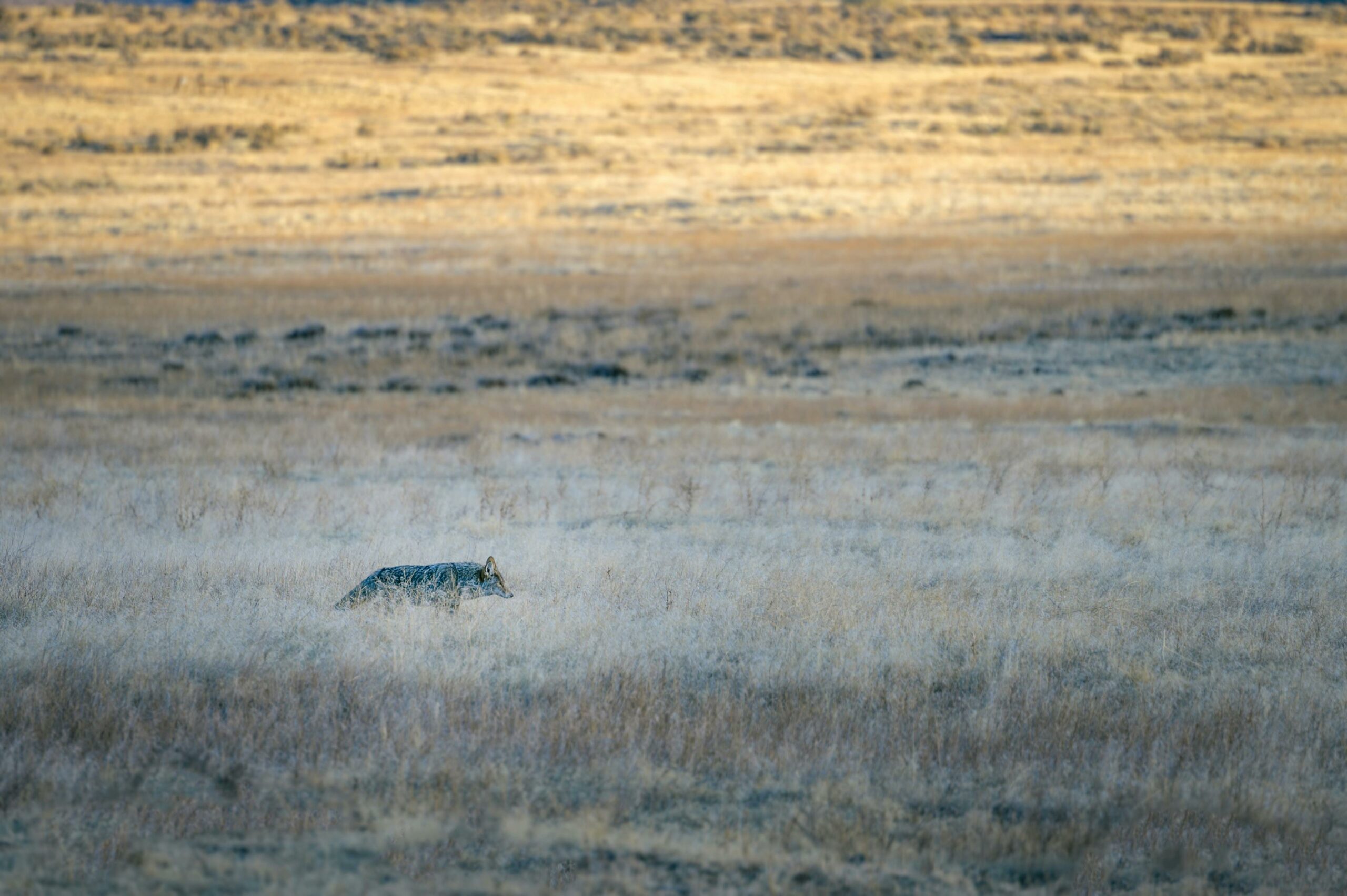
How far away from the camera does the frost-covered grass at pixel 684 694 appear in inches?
194

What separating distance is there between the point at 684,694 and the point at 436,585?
2.45 meters

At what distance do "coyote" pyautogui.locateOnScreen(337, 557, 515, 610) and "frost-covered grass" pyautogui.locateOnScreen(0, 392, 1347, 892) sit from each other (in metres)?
0.33

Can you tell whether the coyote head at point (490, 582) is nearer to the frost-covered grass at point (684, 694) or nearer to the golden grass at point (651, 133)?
the frost-covered grass at point (684, 694)

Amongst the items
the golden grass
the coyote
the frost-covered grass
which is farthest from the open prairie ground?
the golden grass

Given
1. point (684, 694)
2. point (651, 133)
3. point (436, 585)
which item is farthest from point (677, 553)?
point (651, 133)

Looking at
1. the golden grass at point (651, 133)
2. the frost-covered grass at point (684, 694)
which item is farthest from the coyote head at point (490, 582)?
the golden grass at point (651, 133)

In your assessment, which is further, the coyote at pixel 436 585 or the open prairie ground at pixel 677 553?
the coyote at pixel 436 585

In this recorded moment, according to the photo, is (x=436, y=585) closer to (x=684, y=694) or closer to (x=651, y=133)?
(x=684, y=694)

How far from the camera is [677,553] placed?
9.99m

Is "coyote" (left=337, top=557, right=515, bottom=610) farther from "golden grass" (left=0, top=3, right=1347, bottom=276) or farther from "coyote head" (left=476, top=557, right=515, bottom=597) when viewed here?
"golden grass" (left=0, top=3, right=1347, bottom=276)

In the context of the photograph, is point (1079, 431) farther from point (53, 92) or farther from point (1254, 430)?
point (53, 92)

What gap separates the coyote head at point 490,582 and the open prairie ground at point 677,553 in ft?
0.78

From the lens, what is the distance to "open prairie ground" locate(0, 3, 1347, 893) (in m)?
5.11

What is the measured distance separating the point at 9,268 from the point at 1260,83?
7975 centimetres
